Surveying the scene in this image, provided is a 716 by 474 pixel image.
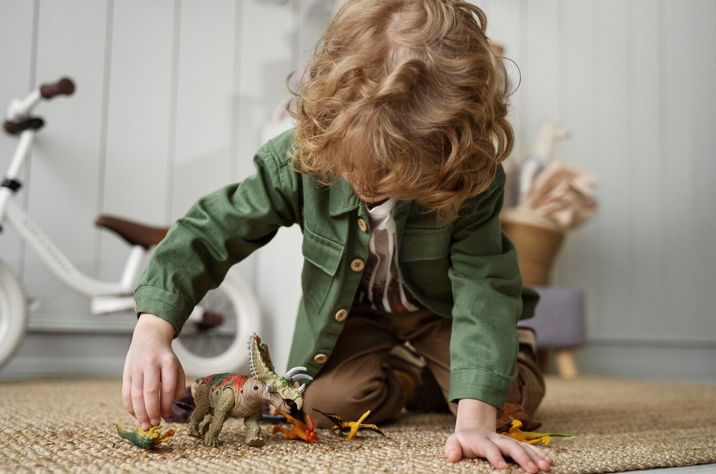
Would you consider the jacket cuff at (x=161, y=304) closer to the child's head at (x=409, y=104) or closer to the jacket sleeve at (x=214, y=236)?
the jacket sleeve at (x=214, y=236)

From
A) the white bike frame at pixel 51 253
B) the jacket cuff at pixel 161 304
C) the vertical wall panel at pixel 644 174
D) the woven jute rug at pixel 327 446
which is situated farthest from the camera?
the vertical wall panel at pixel 644 174

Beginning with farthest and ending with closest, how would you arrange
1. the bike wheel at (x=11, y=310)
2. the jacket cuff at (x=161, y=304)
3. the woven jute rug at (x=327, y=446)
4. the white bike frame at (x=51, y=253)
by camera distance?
the white bike frame at (x=51, y=253), the bike wheel at (x=11, y=310), the jacket cuff at (x=161, y=304), the woven jute rug at (x=327, y=446)

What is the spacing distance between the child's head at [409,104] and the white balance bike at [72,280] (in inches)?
34.8

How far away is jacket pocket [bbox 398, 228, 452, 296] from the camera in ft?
2.31

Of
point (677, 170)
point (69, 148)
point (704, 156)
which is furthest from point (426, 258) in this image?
point (704, 156)

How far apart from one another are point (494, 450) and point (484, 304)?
170mm

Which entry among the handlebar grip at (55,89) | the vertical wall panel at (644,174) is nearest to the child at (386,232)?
the handlebar grip at (55,89)

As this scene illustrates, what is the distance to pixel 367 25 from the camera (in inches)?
22.2

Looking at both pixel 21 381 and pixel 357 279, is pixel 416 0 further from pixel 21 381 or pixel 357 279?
pixel 21 381

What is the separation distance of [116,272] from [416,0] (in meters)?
1.20

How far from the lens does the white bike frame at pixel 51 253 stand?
1.31 m

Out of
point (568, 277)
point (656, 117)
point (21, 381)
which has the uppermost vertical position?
point (656, 117)

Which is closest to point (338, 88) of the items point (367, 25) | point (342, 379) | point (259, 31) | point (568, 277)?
point (367, 25)

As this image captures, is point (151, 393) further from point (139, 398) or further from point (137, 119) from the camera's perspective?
point (137, 119)
